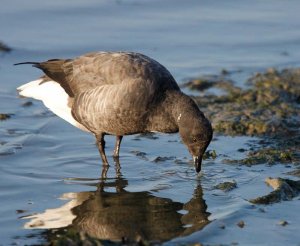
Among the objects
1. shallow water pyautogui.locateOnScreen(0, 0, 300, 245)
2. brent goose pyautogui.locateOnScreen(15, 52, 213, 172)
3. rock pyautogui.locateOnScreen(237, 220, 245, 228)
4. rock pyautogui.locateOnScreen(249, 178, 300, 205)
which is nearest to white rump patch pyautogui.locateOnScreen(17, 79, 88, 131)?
brent goose pyautogui.locateOnScreen(15, 52, 213, 172)

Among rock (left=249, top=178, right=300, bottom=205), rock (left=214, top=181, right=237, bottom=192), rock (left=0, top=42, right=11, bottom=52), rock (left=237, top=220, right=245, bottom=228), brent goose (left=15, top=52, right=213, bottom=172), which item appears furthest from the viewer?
rock (left=0, top=42, right=11, bottom=52)

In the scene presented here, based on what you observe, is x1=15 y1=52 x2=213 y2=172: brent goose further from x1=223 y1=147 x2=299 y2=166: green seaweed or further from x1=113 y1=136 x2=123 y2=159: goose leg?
x1=223 y1=147 x2=299 y2=166: green seaweed

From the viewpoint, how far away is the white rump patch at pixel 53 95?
35.2 feet

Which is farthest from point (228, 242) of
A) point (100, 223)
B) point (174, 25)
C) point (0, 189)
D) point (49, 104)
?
point (174, 25)

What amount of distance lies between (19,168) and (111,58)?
1.68m

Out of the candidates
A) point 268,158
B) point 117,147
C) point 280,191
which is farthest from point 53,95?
point 280,191

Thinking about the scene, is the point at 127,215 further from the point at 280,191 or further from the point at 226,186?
the point at 280,191

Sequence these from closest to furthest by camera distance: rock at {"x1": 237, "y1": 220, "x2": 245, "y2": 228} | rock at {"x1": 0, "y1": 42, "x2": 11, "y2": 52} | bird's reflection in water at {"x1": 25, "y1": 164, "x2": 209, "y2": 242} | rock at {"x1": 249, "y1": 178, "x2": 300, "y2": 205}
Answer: bird's reflection in water at {"x1": 25, "y1": 164, "x2": 209, "y2": 242} → rock at {"x1": 237, "y1": 220, "x2": 245, "y2": 228} → rock at {"x1": 249, "y1": 178, "x2": 300, "y2": 205} → rock at {"x1": 0, "y1": 42, "x2": 11, "y2": 52}

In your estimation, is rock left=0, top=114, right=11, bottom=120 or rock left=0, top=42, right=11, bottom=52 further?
rock left=0, top=42, right=11, bottom=52

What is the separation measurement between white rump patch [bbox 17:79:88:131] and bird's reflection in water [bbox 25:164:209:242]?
1.44 meters

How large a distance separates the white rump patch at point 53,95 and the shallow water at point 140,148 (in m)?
0.41

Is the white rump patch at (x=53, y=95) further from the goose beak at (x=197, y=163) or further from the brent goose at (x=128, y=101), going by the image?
the goose beak at (x=197, y=163)

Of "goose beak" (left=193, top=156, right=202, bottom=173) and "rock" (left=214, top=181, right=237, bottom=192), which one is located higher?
"goose beak" (left=193, top=156, right=202, bottom=173)

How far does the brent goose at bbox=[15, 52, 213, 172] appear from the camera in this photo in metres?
9.64
